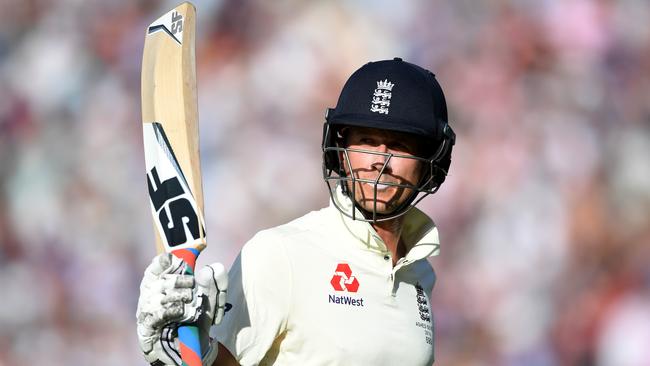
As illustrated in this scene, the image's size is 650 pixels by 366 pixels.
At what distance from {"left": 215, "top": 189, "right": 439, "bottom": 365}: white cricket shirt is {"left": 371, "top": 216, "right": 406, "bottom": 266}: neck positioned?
0.05 meters

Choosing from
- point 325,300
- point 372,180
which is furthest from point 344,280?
point 372,180

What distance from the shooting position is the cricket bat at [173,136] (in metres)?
1.98

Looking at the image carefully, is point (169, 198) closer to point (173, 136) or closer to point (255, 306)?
point (173, 136)

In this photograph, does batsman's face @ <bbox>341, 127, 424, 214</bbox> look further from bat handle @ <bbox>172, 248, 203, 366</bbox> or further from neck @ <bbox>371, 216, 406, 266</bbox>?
bat handle @ <bbox>172, 248, 203, 366</bbox>

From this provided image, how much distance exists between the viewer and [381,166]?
209 cm

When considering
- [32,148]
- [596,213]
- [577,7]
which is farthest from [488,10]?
[32,148]

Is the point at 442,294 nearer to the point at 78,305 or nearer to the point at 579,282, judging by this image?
the point at 579,282

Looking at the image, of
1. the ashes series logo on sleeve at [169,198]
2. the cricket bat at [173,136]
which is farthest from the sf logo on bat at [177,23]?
the ashes series logo on sleeve at [169,198]

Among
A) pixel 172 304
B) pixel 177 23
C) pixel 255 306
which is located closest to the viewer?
pixel 172 304

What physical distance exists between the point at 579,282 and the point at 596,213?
327mm

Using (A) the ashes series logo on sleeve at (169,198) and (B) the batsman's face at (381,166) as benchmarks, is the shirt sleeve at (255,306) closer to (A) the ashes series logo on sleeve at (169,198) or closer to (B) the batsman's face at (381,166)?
(A) the ashes series logo on sleeve at (169,198)

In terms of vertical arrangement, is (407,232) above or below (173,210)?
below

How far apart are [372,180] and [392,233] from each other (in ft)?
0.64

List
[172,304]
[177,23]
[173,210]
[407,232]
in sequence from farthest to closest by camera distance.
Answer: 1. [407,232]
2. [177,23]
3. [173,210]
4. [172,304]
